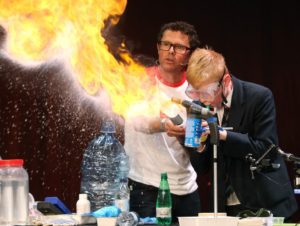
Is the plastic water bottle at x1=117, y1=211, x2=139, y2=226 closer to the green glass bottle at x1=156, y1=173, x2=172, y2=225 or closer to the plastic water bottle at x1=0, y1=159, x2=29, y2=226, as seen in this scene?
the green glass bottle at x1=156, y1=173, x2=172, y2=225

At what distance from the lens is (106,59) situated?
10.4ft

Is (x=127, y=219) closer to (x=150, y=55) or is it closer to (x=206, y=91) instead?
(x=206, y=91)

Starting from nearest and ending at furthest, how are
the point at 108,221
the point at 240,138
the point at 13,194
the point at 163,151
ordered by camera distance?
the point at 13,194 < the point at 108,221 < the point at 240,138 < the point at 163,151

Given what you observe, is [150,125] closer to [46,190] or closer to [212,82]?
[212,82]

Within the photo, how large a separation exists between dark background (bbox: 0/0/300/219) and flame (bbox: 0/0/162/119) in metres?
1.29

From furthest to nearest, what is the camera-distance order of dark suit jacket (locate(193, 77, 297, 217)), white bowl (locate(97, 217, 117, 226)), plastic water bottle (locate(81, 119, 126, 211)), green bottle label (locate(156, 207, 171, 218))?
plastic water bottle (locate(81, 119, 126, 211)) < dark suit jacket (locate(193, 77, 297, 217)) < green bottle label (locate(156, 207, 171, 218)) < white bowl (locate(97, 217, 117, 226))

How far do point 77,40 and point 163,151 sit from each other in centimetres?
67

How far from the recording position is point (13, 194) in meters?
2.19

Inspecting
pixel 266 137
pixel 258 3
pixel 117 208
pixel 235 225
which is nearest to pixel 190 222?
pixel 235 225

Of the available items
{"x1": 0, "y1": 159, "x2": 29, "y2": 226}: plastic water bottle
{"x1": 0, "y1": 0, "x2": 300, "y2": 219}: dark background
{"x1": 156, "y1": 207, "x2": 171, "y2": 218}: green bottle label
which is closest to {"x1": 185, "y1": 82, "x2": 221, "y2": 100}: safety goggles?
{"x1": 156, "y1": 207, "x2": 171, "y2": 218}: green bottle label

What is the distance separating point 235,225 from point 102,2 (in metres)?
1.41

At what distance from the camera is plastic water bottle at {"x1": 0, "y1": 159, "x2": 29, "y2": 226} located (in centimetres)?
215

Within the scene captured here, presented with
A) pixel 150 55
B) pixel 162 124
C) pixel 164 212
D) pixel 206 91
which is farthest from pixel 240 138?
pixel 150 55

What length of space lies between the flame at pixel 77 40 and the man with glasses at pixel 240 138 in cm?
35
